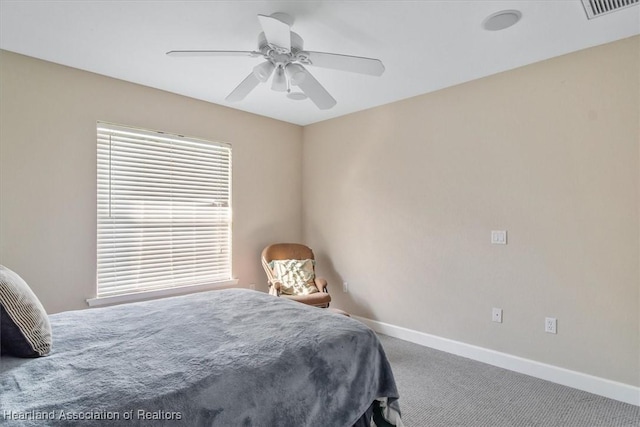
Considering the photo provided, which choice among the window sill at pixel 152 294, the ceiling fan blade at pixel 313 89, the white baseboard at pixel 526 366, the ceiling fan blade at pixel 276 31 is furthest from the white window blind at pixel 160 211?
the white baseboard at pixel 526 366

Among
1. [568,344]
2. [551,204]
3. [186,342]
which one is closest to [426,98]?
[551,204]

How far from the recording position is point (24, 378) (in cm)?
126

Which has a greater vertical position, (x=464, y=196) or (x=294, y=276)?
(x=464, y=196)

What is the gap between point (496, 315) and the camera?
3107mm

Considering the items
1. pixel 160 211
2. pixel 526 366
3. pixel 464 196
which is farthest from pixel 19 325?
pixel 526 366

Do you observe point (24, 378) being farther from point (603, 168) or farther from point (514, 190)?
point (603, 168)

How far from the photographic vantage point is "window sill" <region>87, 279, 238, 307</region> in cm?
309

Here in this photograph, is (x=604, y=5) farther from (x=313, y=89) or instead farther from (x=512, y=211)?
(x=313, y=89)

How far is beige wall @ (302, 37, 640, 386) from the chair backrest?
50cm

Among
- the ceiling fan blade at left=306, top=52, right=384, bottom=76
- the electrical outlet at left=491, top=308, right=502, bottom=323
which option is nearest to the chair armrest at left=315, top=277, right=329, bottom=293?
the electrical outlet at left=491, top=308, right=502, bottom=323

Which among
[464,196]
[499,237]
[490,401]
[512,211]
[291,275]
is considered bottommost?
[490,401]

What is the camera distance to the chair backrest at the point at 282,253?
13.4ft

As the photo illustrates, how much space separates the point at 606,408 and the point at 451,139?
7.79 feet

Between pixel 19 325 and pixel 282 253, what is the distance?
116 inches
